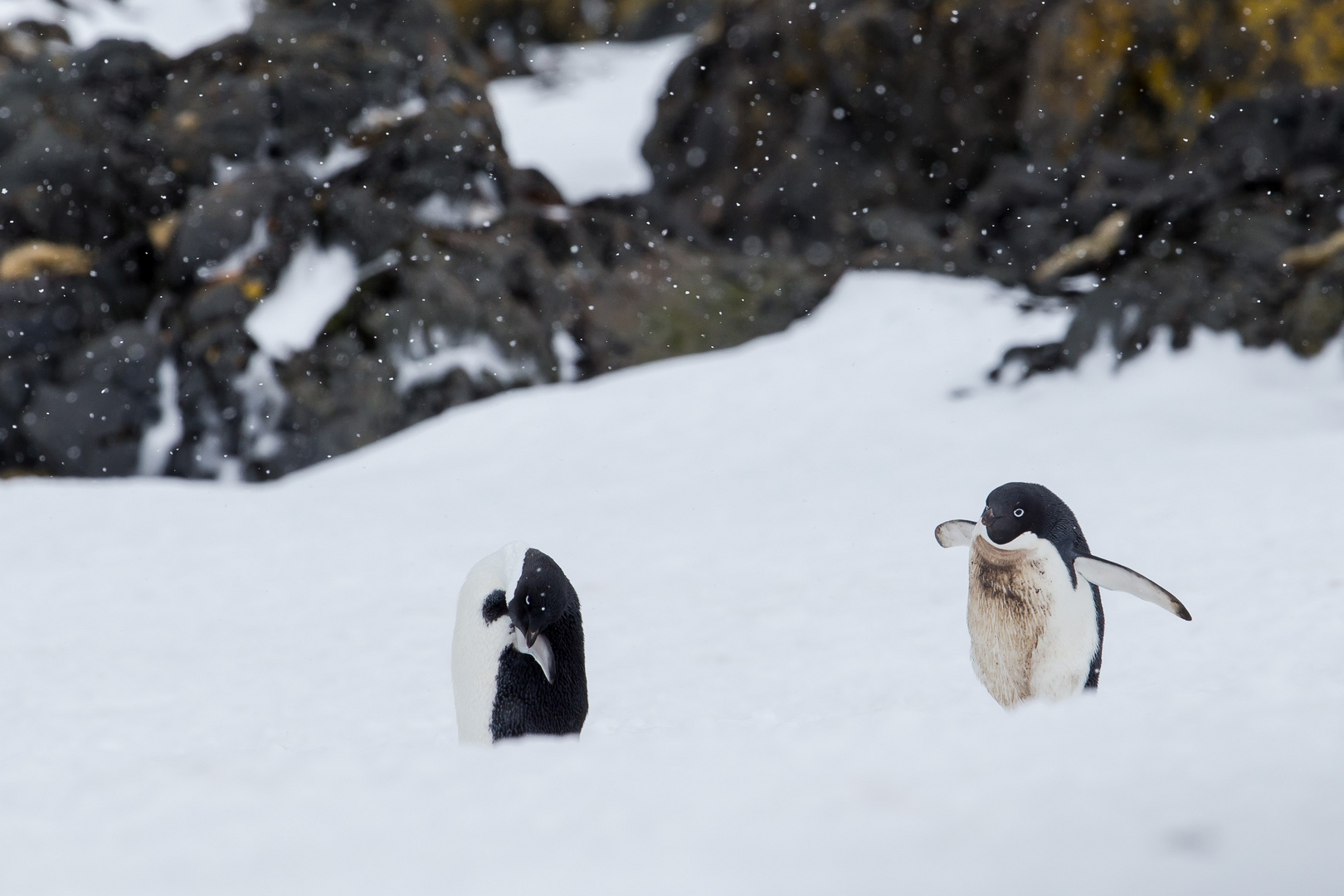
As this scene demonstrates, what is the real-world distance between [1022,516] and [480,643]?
4.95ft

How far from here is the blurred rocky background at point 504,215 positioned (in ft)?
31.7

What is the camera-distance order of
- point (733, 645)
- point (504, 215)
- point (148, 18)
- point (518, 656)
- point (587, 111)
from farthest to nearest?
1. point (148, 18)
2. point (587, 111)
3. point (504, 215)
4. point (733, 645)
5. point (518, 656)

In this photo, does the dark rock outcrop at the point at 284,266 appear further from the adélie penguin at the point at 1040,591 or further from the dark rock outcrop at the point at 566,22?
the dark rock outcrop at the point at 566,22

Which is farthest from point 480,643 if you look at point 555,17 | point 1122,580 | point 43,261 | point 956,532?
point 555,17

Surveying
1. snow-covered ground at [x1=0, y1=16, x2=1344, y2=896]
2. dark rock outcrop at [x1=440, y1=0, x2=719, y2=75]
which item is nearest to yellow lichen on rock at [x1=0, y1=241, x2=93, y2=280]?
snow-covered ground at [x1=0, y1=16, x2=1344, y2=896]

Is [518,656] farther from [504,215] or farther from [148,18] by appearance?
[148,18]

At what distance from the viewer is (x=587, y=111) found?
2197 cm

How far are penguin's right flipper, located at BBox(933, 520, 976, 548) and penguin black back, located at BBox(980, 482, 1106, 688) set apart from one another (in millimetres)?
186

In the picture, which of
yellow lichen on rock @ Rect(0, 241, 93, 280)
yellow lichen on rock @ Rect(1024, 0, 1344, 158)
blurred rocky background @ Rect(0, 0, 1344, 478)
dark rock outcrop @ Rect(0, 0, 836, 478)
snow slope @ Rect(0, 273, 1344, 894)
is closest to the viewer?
snow slope @ Rect(0, 273, 1344, 894)

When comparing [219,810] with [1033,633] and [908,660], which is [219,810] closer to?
[1033,633]

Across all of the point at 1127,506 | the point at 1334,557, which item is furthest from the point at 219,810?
the point at 1127,506

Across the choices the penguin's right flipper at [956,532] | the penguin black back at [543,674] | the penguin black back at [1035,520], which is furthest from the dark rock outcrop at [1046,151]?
the penguin black back at [543,674]

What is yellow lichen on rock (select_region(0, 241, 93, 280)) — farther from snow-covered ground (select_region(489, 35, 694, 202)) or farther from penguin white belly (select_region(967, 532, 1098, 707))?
penguin white belly (select_region(967, 532, 1098, 707))

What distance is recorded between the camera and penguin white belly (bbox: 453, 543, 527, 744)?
107 inches
